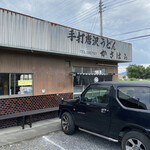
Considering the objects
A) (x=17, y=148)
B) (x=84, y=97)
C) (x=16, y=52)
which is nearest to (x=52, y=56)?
(x=16, y=52)

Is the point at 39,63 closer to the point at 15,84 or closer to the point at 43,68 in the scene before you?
the point at 43,68

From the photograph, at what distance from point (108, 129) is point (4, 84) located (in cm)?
447

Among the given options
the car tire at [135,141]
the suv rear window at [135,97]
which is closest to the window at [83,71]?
the suv rear window at [135,97]

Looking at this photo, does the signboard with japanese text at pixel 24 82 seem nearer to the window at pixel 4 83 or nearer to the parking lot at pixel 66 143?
the window at pixel 4 83

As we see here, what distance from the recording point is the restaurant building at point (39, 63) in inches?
218

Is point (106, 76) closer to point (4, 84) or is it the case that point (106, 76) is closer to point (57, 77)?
point (57, 77)

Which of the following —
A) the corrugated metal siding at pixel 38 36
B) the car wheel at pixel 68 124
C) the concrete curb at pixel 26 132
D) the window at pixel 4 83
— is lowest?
the concrete curb at pixel 26 132

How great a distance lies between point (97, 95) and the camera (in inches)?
167

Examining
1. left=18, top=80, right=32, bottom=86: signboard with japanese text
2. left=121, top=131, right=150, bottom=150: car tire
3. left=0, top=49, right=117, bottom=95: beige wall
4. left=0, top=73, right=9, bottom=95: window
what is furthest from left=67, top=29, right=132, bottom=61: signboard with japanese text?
left=121, top=131, right=150, bottom=150: car tire

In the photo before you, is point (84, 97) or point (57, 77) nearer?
point (84, 97)

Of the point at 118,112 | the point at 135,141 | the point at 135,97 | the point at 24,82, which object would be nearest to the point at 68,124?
the point at 118,112

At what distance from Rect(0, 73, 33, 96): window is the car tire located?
4.66 meters

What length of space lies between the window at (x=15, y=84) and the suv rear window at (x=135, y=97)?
4.31 m

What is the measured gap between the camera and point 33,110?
21.5 feet
